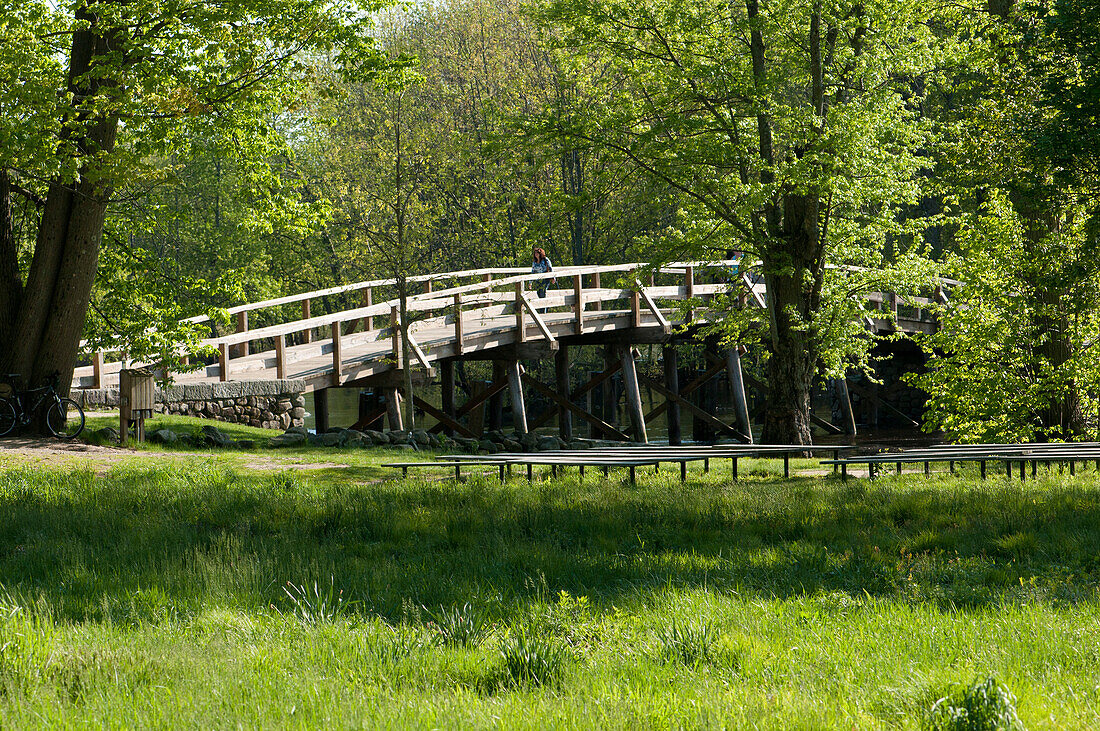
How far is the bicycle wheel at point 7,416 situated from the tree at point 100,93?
1.60ft

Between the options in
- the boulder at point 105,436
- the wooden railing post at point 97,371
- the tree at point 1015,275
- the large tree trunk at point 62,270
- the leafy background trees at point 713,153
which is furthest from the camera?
the wooden railing post at point 97,371

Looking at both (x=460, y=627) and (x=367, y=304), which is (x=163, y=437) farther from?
(x=460, y=627)

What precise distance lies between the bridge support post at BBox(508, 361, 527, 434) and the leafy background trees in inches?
206

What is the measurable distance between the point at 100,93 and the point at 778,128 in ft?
33.0

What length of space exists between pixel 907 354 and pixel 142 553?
30.8 m

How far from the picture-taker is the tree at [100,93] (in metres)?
12.0

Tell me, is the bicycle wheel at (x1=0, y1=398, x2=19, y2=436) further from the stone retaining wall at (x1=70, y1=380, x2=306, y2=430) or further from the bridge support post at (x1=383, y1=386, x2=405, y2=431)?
the bridge support post at (x1=383, y1=386, x2=405, y2=431)

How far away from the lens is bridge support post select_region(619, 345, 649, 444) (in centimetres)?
2228

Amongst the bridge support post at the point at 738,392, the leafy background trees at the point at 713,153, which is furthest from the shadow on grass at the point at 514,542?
the bridge support post at the point at 738,392

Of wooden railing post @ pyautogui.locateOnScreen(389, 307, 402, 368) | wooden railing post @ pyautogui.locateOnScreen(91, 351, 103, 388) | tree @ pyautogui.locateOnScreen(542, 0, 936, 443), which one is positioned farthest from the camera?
wooden railing post @ pyautogui.locateOnScreen(389, 307, 402, 368)

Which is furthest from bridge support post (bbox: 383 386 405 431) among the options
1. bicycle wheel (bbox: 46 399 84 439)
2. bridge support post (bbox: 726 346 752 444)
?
bridge support post (bbox: 726 346 752 444)

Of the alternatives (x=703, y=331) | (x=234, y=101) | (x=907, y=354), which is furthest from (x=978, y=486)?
(x=907, y=354)

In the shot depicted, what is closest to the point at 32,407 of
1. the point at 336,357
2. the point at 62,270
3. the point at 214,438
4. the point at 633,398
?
the point at 62,270

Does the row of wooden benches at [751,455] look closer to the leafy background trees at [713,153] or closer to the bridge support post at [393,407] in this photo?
the leafy background trees at [713,153]
